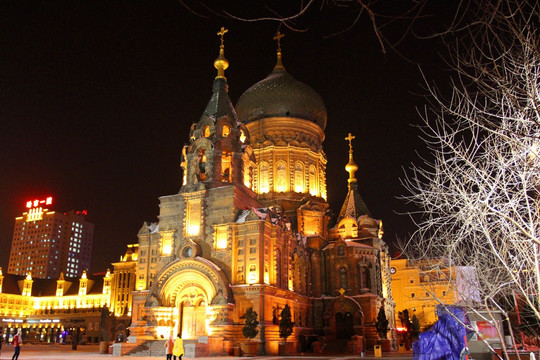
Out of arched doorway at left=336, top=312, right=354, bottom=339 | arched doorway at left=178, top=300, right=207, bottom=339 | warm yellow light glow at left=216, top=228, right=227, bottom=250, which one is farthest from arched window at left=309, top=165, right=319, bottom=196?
arched doorway at left=178, top=300, right=207, bottom=339

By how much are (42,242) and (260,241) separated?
372 feet

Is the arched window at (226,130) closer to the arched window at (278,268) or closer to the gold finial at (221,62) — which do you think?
the gold finial at (221,62)

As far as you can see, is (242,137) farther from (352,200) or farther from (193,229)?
(352,200)

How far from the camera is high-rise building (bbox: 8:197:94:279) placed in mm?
130875

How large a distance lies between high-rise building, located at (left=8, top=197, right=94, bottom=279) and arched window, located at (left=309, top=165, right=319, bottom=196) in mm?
103153

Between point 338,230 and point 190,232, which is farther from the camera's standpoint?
point 338,230

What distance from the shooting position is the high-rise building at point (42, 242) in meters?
131

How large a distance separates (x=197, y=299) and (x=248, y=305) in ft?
14.4

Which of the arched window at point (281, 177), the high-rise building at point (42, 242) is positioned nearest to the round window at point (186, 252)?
the arched window at point (281, 177)

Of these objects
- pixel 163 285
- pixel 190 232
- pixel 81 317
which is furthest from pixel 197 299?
pixel 81 317

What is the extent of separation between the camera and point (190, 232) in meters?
37.9

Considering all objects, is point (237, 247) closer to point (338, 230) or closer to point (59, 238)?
point (338, 230)

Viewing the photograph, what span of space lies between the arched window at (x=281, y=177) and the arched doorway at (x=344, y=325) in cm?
1289

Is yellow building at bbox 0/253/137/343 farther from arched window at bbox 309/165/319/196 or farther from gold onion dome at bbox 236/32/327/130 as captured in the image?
arched window at bbox 309/165/319/196
